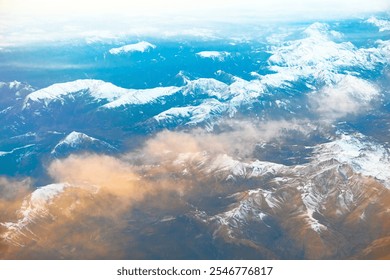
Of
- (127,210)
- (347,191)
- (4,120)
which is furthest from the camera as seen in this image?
(4,120)

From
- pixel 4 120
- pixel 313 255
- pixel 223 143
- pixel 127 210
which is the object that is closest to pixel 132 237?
pixel 127 210

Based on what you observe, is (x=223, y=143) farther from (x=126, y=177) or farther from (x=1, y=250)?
(x=1, y=250)

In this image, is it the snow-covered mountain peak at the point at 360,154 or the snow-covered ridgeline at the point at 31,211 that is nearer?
the snow-covered ridgeline at the point at 31,211

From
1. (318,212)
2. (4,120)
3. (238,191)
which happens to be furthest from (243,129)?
(4,120)

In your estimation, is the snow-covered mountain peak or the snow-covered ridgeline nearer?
the snow-covered ridgeline

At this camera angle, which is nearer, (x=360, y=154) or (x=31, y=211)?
(x=31, y=211)
